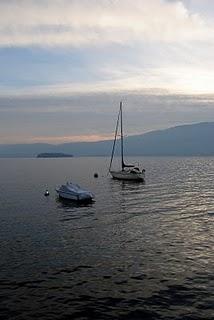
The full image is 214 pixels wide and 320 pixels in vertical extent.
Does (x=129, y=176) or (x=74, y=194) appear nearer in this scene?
(x=74, y=194)

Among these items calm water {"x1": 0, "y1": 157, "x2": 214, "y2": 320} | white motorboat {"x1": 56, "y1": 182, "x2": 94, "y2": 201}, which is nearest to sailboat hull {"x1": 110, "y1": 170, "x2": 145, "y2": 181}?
white motorboat {"x1": 56, "y1": 182, "x2": 94, "y2": 201}

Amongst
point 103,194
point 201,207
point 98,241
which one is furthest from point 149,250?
point 103,194

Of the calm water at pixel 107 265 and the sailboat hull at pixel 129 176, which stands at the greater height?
the sailboat hull at pixel 129 176

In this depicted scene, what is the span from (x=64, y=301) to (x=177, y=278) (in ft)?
27.7

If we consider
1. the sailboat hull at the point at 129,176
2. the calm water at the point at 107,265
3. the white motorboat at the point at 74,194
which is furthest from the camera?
the sailboat hull at the point at 129,176

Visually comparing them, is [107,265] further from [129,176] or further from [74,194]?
[129,176]

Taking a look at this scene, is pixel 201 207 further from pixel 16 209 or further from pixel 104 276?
pixel 104 276

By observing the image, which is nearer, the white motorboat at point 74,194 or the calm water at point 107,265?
the calm water at point 107,265

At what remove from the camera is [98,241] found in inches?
1560

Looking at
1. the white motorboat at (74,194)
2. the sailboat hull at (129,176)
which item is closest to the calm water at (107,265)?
the white motorboat at (74,194)

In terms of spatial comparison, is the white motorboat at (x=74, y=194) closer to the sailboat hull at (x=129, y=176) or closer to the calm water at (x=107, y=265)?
the calm water at (x=107, y=265)

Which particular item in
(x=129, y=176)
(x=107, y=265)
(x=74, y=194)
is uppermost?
(x=129, y=176)

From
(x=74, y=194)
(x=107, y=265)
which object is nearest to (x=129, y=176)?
(x=74, y=194)

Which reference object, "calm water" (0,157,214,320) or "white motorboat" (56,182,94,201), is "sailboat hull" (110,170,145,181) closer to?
"white motorboat" (56,182,94,201)
